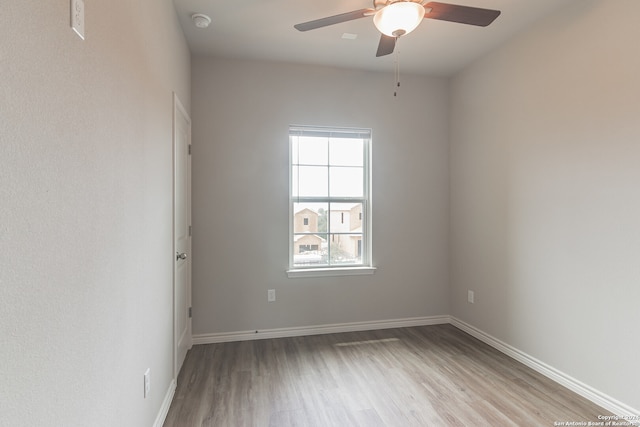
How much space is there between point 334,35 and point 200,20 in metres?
1.08

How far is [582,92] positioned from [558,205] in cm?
82

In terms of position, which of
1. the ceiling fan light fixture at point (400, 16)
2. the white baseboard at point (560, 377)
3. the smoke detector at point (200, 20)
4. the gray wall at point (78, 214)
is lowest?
the white baseboard at point (560, 377)

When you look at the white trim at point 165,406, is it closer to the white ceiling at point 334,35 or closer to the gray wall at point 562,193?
the white ceiling at point 334,35

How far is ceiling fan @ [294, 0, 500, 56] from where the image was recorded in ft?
5.67

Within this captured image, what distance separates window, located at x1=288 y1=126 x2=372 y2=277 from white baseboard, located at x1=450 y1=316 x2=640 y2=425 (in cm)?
132

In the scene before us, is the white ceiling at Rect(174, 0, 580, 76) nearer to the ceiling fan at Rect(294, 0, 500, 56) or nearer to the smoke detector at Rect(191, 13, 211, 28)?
the smoke detector at Rect(191, 13, 211, 28)

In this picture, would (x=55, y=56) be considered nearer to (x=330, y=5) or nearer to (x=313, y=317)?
(x=330, y=5)

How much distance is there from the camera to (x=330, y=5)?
90.3 inches

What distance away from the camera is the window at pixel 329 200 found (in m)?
3.35

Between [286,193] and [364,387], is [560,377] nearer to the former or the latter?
[364,387]

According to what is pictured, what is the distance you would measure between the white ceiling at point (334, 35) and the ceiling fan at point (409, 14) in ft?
1.54

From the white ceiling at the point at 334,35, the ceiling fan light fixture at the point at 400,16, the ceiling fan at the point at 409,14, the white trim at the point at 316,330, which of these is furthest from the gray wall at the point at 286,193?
the ceiling fan light fixture at the point at 400,16

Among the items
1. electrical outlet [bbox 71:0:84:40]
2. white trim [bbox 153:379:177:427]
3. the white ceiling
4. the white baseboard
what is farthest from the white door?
the white baseboard

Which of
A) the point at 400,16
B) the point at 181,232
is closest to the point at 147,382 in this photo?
the point at 181,232
